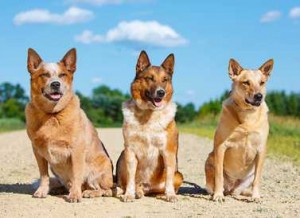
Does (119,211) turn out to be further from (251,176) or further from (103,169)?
(251,176)

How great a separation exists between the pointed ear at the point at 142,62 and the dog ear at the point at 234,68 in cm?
131

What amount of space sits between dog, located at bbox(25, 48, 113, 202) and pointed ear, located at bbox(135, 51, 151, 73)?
39.4 inches

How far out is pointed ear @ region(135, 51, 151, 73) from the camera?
9.66 metres

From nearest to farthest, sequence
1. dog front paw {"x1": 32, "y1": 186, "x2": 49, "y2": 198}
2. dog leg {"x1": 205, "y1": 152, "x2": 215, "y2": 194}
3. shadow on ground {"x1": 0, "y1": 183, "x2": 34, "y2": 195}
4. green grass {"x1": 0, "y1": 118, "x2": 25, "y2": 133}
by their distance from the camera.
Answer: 1. dog front paw {"x1": 32, "y1": 186, "x2": 49, "y2": 198}
2. dog leg {"x1": 205, "y1": 152, "x2": 215, "y2": 194}
3. shadow on ground {"x1": 0, "y1": 183, "x2": 34, "y2": 195}
4. green grass {"x1": 0, "y1": 118, "x2": 25, "y2": 133}

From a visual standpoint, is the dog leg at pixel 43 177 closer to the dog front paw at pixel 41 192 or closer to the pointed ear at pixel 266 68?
the dog front paw at pixel 41 192

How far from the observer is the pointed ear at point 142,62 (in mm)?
9664

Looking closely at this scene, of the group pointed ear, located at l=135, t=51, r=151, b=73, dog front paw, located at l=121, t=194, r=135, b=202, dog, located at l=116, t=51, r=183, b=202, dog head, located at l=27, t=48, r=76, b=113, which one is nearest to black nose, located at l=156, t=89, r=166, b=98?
dog, located at l=116, t=51, r=183, b=202

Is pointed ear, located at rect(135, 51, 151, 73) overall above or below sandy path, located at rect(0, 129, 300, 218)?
above

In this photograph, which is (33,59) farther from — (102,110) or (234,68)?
(102,110)

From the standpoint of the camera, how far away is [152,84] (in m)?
9.36

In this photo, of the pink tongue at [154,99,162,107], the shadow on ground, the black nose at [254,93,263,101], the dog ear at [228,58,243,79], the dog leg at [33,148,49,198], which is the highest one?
the dog ear at [228,58,243,79]

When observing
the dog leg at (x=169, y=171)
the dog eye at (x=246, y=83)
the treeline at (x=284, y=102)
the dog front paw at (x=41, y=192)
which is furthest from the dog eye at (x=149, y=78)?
the treeline at (x=284, y=102)

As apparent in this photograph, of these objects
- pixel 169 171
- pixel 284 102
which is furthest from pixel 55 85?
pixel 284 102

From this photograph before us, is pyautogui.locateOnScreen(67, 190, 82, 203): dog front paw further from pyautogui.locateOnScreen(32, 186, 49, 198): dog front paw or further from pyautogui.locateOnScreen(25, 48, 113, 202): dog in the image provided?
pyautogui.locateOnScreen(32, 186, 49, 198): dog front paw
